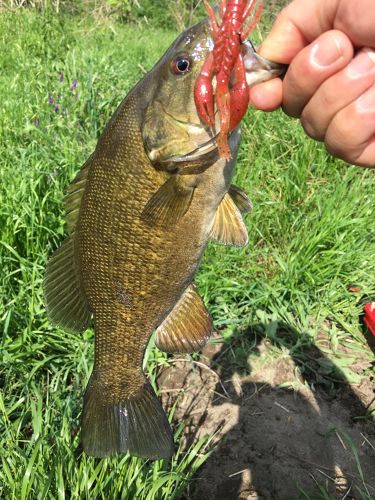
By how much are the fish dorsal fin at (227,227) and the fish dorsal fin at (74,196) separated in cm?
43

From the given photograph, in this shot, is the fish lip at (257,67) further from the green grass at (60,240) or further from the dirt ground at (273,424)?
the dirt ground at (273,424)

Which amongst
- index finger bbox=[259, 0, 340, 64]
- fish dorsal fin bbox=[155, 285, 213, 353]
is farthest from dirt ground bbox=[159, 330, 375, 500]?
index finger bbox=[259, 0, 340, 64]

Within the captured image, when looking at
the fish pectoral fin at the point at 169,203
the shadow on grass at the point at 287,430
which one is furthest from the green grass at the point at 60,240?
the fish pectoral fin at the point at 169,203

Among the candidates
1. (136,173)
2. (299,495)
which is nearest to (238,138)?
(136,173)

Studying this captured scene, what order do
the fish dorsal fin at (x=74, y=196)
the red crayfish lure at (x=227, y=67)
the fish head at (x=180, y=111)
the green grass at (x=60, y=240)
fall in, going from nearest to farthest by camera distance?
the red crayfish lure at (x=227, y=67)
the fish head at (x=180, y=111)
the fish dorsal fin at (x=74, y=196)
the green grass at (x=60, y=240)

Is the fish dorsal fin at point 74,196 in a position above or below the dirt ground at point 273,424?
above

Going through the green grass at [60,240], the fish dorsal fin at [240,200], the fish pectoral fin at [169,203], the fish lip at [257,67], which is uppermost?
the fish lip at [257,67]

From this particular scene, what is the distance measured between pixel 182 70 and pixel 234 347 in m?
1.98

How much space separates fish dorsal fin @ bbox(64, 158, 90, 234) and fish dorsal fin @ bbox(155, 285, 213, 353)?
0.44m

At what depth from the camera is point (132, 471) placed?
1780 millimetres

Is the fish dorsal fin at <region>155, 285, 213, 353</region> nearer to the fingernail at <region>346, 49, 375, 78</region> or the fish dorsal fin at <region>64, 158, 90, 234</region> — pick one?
the fish dorsal fin at <region>64, 158, 90, 234</region>

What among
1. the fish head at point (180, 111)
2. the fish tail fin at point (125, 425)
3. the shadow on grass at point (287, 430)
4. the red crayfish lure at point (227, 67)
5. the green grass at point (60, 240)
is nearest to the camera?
the red crayfish lure at point (227, 67)

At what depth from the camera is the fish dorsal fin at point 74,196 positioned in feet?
4.79

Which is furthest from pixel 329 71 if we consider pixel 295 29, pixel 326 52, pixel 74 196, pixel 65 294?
pixel 65 294
